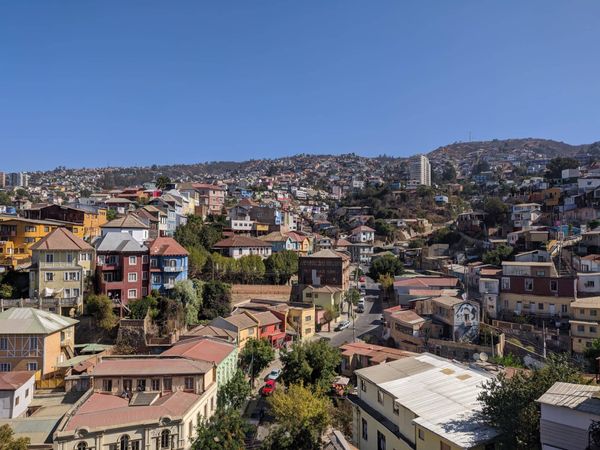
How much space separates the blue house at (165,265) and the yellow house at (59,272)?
207 inches

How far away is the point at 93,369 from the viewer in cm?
2438

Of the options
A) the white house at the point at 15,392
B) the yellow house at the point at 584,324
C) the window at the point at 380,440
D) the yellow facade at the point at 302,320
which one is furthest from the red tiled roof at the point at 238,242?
the window at the point at 380,440

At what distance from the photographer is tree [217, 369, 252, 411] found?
24.9 meters

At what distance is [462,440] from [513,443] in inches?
59.9

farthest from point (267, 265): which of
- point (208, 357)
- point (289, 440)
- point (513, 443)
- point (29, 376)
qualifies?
point (513, 443)

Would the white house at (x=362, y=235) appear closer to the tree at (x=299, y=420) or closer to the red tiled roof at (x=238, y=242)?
the red tiled roof at (x=238, y=242)

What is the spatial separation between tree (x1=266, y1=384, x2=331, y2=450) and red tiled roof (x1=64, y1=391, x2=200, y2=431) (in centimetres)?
457

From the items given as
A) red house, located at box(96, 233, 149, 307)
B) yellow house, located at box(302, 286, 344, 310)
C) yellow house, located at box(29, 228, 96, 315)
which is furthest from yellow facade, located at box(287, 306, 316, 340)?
yellow house, located at box(29, 228, 96, 315)

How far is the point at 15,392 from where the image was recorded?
895 inches

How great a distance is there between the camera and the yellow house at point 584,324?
31703 mm

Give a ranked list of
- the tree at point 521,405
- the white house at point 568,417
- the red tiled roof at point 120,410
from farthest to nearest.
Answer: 1. the red tiled roof at point 120,410
2. the tree at point 521,405
3. the white house at point 568,417

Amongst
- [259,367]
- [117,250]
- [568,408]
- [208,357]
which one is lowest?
[259,367]

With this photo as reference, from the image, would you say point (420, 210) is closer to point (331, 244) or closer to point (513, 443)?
point (331, 244)

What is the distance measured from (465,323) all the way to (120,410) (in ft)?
83.6
